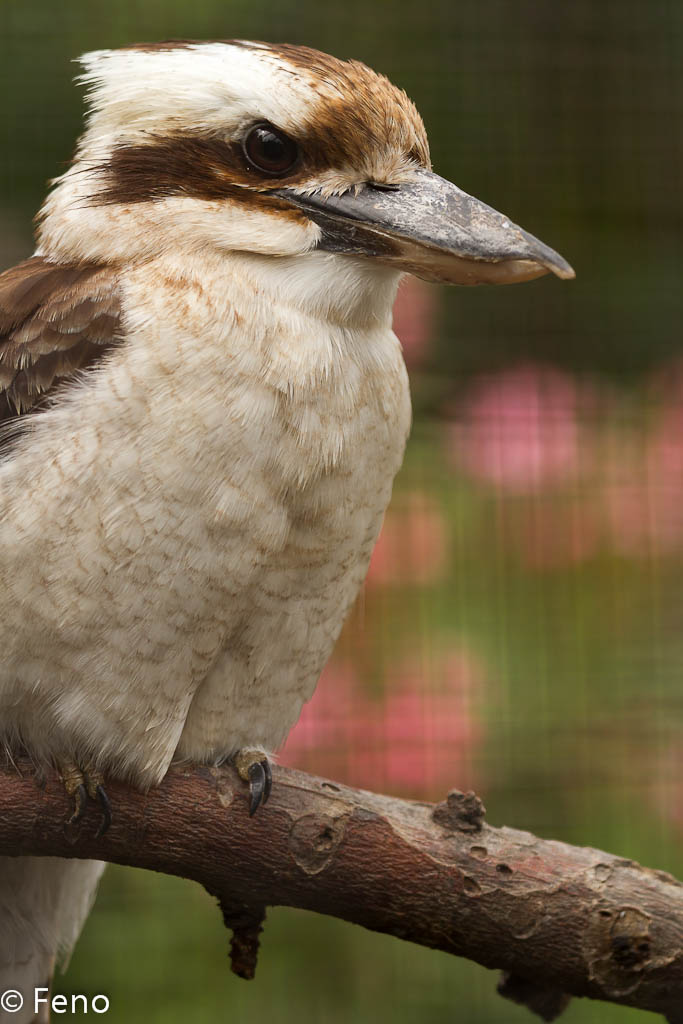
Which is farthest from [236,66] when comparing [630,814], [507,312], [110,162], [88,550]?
[507,312]

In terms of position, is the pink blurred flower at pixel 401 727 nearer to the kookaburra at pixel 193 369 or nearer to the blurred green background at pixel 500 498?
the blurred green background at pixel 500 498

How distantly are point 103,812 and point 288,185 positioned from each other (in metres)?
0.58

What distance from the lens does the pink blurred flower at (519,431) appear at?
2.31 m

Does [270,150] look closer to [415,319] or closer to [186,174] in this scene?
[186,174]

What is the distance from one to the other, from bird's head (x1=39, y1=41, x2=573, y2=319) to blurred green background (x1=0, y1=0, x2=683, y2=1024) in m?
0.96

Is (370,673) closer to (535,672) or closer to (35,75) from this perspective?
(535,672)

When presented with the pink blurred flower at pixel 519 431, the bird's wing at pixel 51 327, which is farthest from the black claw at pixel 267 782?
the pink blurred flower at pixel 519 431

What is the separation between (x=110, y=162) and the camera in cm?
125

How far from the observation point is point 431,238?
119cm

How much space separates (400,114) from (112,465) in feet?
1.33
